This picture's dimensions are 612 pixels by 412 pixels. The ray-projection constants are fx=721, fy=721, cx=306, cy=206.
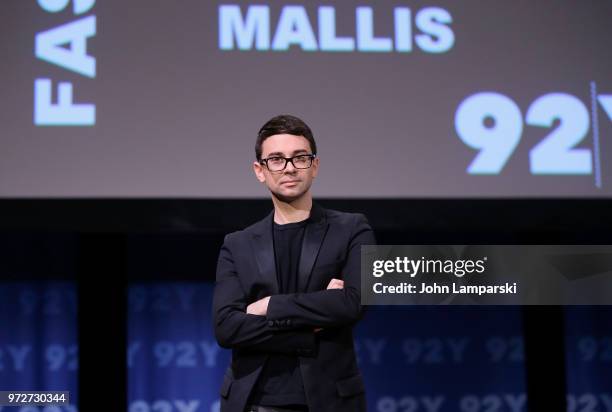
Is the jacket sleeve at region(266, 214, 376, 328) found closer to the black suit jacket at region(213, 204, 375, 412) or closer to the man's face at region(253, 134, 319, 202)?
the black suit jacket at region(213, 204, 375, 412)

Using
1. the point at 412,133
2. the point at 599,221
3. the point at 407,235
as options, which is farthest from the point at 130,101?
the point at 599,221

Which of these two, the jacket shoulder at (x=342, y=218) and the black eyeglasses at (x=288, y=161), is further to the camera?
the jacket shoulder at (x=342, y=218)

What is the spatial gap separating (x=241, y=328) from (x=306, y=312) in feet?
0.53

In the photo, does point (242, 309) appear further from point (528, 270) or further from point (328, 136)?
point (328, 136)

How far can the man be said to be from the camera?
1613 millimetres

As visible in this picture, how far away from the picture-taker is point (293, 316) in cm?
163

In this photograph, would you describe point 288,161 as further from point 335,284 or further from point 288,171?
point 335,284

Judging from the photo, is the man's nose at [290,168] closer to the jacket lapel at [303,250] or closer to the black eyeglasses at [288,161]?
the black eyeglasses at [288,161]

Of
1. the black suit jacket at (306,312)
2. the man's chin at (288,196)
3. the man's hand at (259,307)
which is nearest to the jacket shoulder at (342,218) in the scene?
the black suit jacket at (306,312)

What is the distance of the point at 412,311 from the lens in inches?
151

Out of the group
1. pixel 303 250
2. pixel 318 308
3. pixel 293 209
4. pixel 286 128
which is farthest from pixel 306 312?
pixel 286 128

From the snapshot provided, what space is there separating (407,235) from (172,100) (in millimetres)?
1436

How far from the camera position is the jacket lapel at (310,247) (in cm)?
168

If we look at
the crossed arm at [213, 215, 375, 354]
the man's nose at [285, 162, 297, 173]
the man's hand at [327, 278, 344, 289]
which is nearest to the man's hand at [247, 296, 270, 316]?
the crossed arm at [213, 215, 375, 354]
